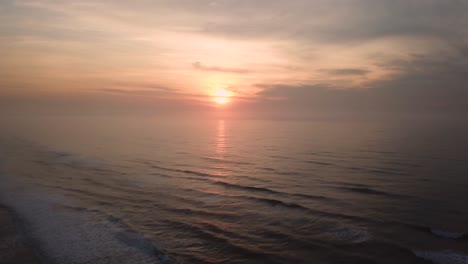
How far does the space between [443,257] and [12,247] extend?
24239 mm

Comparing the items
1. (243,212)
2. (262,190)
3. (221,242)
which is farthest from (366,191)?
(221,242)

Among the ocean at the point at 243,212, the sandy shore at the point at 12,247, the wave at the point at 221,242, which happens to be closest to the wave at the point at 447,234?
the ocean at the point at 243,212

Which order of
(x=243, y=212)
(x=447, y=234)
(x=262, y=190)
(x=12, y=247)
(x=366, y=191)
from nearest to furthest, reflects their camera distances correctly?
1. (x=12, y=247)
2. (x=447, y=234)
3. (x=243, y=212)
4. (x=366, y=191)
5. (x=262, y=190)

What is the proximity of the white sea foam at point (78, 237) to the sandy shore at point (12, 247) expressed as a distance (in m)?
0.76

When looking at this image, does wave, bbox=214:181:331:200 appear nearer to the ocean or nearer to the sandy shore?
the ocean

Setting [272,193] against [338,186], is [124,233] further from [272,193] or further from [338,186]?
[338,186]

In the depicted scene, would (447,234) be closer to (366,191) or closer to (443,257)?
(443,257)

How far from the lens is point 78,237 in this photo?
67.9 feet

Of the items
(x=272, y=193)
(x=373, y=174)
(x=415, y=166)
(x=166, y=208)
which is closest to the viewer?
(x=166, y=208)

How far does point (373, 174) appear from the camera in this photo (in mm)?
41656

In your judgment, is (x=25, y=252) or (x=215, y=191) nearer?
(x=25, y=252)

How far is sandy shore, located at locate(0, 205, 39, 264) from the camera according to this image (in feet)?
55.8

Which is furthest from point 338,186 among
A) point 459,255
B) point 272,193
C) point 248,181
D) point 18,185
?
point 18,185

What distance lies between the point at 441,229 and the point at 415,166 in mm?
27254
